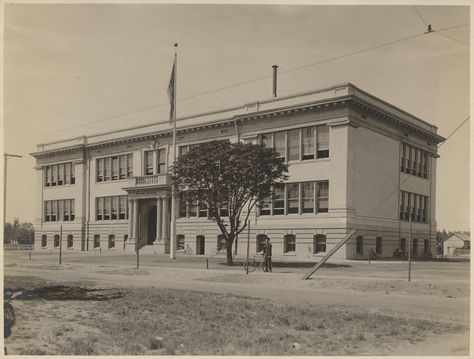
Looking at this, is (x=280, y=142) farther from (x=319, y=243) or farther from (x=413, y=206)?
(x=413, y=206)

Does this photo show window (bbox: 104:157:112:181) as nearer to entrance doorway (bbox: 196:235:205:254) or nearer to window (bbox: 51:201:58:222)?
window (bbox: 51:201:58:222)

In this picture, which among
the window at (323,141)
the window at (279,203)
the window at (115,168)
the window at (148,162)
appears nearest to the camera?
the window at (323,141)

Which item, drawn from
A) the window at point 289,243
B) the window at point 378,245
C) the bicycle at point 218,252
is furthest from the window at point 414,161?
the bicycle at point 218,252

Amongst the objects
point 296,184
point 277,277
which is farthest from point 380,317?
point 296,184

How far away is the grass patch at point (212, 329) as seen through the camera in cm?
916

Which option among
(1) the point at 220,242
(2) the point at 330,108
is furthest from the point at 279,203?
(2) the point at 330,108

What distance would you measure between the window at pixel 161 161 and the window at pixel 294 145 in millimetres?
13897

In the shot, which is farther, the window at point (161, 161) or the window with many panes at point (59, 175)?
the window with many panes at point (59, 175)

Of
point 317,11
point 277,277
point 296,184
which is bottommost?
point 277,277

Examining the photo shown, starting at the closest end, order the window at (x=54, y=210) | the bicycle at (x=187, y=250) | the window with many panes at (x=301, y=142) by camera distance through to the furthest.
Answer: the window with many panes at (x=301, y=142) → the bicycle at (x=187, y=250) → the window at (x=54, y=210)

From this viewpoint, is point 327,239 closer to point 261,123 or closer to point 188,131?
point 261,123

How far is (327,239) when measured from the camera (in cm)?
3462

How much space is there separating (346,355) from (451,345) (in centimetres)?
216

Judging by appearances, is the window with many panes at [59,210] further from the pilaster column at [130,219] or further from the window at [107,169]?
the pilaster column at [130,219]
